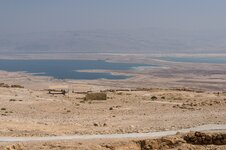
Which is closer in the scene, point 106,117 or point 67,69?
point 106,117

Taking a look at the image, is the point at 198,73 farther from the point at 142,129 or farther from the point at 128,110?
the point at 142,129

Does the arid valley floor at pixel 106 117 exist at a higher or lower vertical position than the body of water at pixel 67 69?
lower

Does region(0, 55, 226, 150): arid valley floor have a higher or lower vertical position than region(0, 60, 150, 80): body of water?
lower

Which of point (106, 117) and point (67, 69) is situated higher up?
point (67, 69)

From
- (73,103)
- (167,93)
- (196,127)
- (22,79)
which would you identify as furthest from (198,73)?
(196,127)

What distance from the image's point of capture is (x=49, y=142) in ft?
60.6

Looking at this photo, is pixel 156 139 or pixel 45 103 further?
pixel 45 103

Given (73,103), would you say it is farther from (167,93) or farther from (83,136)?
(83,136)

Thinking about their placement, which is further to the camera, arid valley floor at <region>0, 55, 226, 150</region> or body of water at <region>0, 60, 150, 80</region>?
body of water at <region>0, 60, 150, 80</region>

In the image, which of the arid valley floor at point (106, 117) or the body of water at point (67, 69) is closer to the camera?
the arid valley floor at point (106, 117)

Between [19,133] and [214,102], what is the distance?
1773 cm

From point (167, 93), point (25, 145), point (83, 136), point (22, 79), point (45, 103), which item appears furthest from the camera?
point (22, 79)

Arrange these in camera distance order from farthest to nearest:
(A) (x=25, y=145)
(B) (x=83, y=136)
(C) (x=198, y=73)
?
1. (C) (x=198, y=73)
2. (B) (x=83, y=136)
3. (A) (x=25, y=145)

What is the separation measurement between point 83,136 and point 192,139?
15.2 ft
